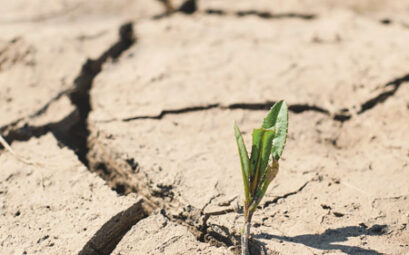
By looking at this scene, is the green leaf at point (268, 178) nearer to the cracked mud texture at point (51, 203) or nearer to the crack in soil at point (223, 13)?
the cracked mud texture at point (51, 203)

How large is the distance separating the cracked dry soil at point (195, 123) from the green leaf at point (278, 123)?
10.0 inches

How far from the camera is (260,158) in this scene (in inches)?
45.6

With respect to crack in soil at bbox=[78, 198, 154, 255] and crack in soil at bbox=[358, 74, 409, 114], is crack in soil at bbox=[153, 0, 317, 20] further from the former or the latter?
crack in soil at bbox=[78, 198, 154, 255]

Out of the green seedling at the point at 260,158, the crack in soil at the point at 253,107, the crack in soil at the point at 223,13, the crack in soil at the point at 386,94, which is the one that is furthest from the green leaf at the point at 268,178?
the crack in soil at the point at 223,13

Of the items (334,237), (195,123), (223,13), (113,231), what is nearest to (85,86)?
(195,123)

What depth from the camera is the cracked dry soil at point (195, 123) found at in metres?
1.31

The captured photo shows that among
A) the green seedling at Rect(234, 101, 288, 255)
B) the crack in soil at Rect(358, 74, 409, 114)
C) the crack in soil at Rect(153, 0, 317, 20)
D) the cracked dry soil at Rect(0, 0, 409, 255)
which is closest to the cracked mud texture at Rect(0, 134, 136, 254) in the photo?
the cracked dry soil at Rect(0, 0, 409, 255)

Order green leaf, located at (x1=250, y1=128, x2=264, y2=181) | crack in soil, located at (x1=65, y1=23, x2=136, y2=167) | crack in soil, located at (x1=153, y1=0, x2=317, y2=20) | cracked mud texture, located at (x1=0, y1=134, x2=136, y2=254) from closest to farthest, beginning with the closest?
1. green leaf, located at (x1=250, y1=128, x2=264, y2=181)
2. cracked mud texture, located at (x1=0, y1=134, x2=136, y2=254)
3. crack in soil, located at (x1=65, y1=23, x2=136, y2=167)
4. crack in soil, located at (x1=153, y1=0, x2=317, y2=20)

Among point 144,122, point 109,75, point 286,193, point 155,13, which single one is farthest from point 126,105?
point 155,13

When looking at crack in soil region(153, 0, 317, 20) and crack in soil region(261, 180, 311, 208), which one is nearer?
crack in soil region(261, 180, 311, 208)

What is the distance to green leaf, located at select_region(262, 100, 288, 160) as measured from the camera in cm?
119

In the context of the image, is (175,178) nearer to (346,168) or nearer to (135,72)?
(346,168)

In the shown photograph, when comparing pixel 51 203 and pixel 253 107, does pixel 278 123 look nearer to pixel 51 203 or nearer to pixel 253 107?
pixel 253 107

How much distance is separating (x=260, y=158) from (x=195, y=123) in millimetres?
632
